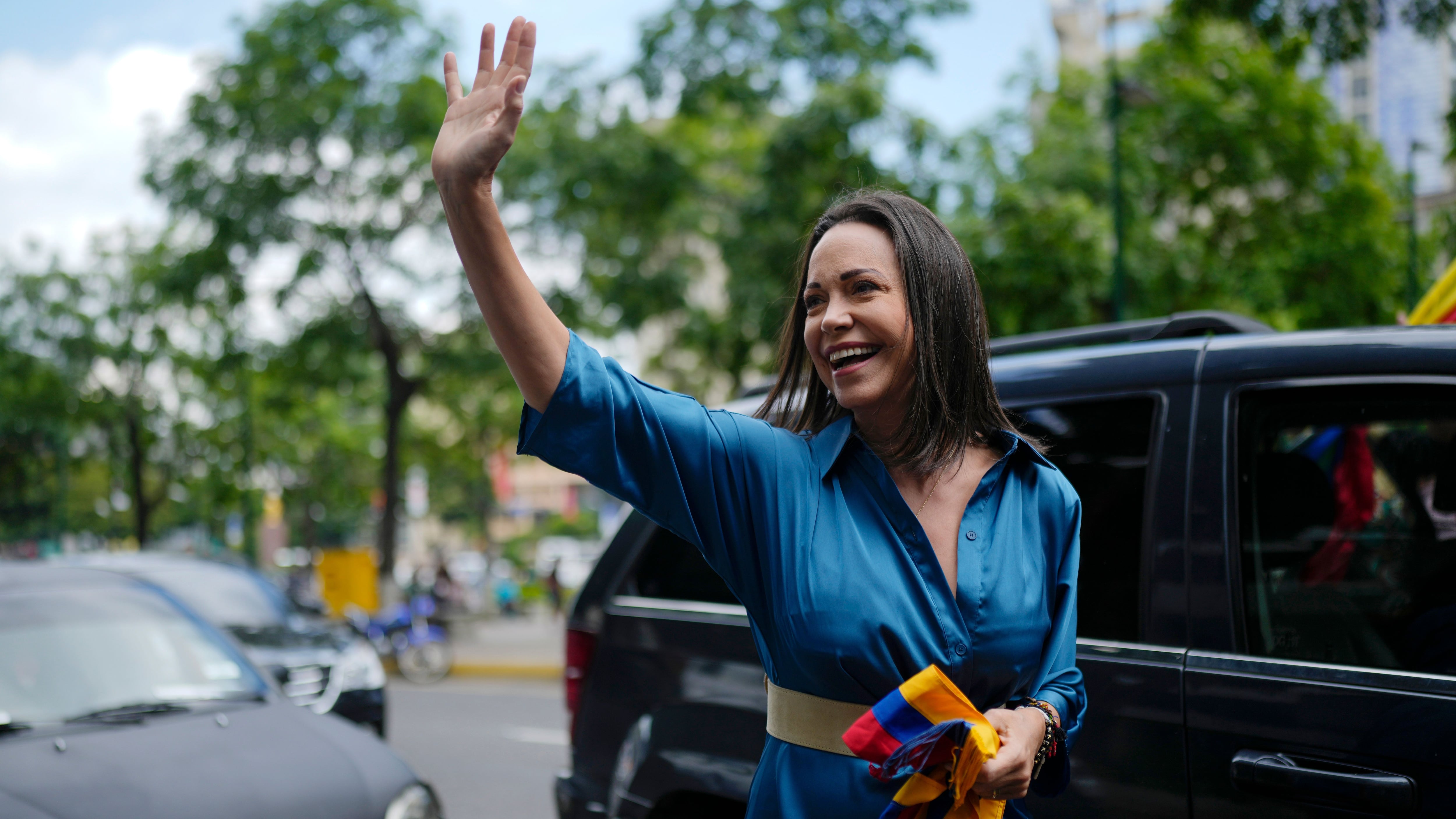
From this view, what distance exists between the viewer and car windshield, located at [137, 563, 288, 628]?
7922 millimetres

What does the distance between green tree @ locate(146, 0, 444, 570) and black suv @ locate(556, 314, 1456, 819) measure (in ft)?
46.4

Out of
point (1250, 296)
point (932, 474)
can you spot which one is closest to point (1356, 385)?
point (932, 474)

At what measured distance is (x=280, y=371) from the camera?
17.2 m

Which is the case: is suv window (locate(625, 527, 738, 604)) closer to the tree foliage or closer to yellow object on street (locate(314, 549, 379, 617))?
the tree foliage

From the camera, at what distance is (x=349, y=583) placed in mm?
18281

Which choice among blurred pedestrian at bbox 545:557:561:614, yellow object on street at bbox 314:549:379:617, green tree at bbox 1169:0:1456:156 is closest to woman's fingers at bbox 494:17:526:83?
green tree at bbox 1169:0:1456:156

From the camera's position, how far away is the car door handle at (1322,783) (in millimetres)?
1848

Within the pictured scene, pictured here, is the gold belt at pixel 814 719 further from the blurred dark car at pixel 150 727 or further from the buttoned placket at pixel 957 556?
the blurred dark car at pixel 150 727

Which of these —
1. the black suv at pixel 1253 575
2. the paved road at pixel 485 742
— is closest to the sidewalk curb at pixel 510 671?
the paved road at pixel 485 742

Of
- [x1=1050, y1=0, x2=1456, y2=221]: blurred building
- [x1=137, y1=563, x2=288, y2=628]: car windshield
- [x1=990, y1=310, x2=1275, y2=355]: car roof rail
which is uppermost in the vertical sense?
[x1=1050, y1=0, x2=1456, y2=221]: blurred building

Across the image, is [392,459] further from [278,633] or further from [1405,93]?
[1405,93]

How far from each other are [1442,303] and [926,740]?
3.27 metres

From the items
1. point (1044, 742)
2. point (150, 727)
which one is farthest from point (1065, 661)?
point (150, 727)

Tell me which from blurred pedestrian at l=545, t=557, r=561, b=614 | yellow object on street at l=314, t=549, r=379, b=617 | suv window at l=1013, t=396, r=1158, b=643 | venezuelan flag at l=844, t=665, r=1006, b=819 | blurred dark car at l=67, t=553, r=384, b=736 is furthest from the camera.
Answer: blurred pedestrian at l=545, t=557, r=561, b=614
